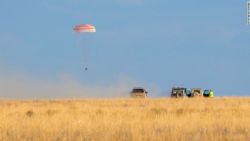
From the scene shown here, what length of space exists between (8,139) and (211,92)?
60223 millimetres

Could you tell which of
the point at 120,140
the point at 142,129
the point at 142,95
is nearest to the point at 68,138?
the point at 120,140

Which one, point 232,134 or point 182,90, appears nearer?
point 232,134

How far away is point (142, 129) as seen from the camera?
2030 centimetres

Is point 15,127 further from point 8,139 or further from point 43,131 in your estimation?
point 8,139

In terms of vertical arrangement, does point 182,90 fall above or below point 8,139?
above

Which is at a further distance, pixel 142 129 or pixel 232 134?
pixel 142 129

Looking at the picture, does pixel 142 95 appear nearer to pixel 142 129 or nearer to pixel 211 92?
pixel 211 92

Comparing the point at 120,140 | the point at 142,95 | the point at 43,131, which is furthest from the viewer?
the point at 142,95

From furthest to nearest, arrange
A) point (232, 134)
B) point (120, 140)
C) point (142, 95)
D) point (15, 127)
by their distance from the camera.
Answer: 1. point (142, 95)
2. point (15, 127)
3. point (232, 134)
4. point (120, 140)

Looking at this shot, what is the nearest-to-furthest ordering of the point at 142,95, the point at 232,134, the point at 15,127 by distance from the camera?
1. the point at 232,134
2. the point at 15,127
3. the point at 142,95

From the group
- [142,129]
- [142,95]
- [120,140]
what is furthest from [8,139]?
[142,95]

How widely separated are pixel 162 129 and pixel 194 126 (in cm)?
184

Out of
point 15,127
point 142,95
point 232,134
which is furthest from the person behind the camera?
point 142,95

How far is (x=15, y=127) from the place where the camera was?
21.6 meters
